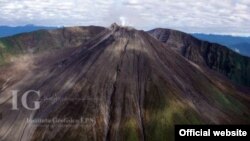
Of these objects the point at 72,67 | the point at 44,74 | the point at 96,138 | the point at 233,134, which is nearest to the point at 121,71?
the point at 72,67

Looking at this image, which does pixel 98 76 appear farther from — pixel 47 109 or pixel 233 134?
pixel 233 134

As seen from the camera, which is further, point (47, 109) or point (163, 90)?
point (163, 90)

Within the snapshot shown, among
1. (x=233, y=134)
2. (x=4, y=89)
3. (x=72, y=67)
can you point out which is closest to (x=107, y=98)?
(x=72, y=67)

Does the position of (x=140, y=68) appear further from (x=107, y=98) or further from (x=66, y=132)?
(x=66, y=132)

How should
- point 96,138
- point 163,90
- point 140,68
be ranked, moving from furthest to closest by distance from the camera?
point 140,68, point 163,90, point 96,138

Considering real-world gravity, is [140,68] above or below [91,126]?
above

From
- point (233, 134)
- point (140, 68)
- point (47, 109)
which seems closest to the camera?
point (233, 134)
